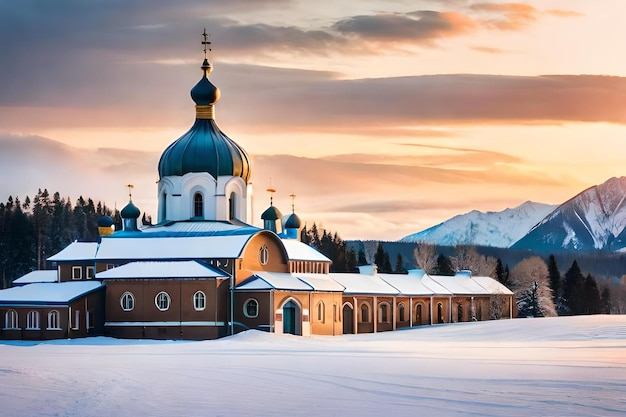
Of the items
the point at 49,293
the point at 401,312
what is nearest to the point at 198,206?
the point at 49,293

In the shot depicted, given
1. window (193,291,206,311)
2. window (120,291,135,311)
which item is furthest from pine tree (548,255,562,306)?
window (120,291,135,311)

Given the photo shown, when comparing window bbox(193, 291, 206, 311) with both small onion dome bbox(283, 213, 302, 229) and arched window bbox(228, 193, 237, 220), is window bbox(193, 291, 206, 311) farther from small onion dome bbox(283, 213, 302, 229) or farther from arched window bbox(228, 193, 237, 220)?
small onion dome bbox(283, 213, 302, 229)

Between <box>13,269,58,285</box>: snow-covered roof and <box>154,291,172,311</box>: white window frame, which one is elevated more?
<box>13,269,58,285</box>: snow-covered roof

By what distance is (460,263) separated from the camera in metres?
122

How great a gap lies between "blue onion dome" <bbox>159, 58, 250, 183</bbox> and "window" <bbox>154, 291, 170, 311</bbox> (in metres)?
10.7

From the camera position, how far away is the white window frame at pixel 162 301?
63.9m

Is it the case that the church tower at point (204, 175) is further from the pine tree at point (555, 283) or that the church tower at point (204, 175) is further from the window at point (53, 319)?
the pine tree at point (555, 283)

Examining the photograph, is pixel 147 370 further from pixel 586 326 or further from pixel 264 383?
pixel 586 326

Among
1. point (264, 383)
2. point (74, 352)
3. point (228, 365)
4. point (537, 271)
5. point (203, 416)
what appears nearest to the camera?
point (203, 416)

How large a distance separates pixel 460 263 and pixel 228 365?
85.8 meters

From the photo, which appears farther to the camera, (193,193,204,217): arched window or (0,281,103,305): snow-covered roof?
(193,193,204,217): arched window

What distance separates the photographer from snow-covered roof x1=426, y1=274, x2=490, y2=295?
307 feet

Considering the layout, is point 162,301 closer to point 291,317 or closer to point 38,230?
Result: point 291,317

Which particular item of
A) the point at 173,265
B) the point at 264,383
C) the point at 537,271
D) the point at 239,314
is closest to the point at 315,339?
the point at 239,314
